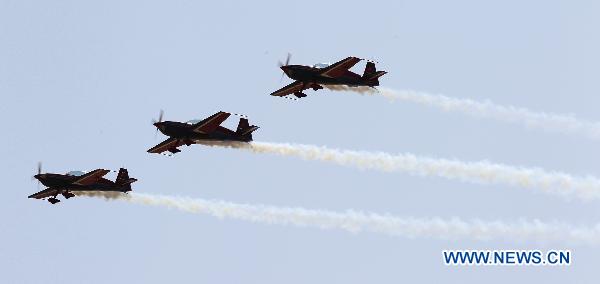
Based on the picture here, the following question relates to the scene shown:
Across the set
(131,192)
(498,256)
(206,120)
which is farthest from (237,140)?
(498,256)

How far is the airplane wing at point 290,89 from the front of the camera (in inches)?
5664

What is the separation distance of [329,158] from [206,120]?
1180cm

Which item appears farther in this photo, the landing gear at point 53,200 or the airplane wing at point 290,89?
the landing gear at point 53,200

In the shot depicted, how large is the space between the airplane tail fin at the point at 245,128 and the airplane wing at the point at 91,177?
1305cm

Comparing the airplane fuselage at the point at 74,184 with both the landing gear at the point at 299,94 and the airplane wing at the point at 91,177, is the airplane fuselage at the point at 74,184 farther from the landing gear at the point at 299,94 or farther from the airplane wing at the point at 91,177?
the landing gear at the point at 299,94

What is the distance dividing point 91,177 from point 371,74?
25.9m

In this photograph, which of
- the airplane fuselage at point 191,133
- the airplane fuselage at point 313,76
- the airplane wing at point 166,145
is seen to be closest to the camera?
the airplane fuselage at point 191,133

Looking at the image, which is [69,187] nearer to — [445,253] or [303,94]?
[303,94]

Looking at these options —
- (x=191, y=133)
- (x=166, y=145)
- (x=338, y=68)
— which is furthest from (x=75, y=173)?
(x=338, y=68)

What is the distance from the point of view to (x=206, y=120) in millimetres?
141125

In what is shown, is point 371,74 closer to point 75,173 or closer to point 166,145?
point 166,145

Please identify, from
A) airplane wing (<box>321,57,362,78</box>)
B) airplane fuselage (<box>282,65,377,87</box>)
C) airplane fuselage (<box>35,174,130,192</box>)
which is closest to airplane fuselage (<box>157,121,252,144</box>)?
airplane fuselage (<box>282,65,377,87</box>)

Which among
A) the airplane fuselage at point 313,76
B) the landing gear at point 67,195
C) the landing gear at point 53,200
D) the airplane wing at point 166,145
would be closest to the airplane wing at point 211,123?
the airplane wing at point 166,145

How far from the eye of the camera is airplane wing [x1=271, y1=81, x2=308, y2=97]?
5664 inches
